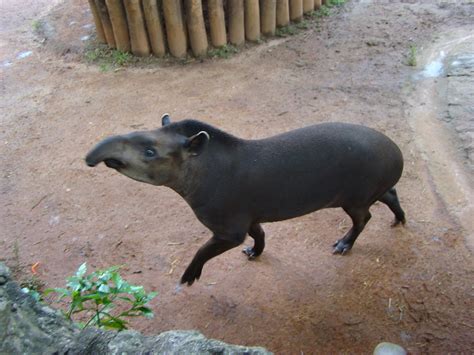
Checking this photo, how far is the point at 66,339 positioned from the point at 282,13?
7.01 metres

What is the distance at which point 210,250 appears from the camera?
3.75 m

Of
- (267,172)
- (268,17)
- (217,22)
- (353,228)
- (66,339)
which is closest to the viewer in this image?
(66,339)

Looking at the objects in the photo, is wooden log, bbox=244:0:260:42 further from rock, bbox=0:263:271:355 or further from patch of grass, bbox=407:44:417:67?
rock, bbox=0:263:271:355

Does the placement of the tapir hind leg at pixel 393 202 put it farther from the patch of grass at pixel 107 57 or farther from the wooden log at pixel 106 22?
the wooden log at pixel 106 22

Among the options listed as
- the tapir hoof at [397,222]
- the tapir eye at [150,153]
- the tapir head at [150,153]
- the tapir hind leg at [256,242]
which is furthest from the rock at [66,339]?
the tapir hoof at [397,222]

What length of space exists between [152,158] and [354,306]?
6.66 feet

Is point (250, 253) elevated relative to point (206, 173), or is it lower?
lower

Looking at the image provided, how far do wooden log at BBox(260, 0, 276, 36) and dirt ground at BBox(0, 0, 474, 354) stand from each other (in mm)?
251

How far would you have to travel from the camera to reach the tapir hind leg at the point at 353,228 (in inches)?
157

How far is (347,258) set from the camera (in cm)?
424

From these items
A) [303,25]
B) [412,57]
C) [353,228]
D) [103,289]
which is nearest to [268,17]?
[303,25]

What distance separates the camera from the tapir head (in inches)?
115

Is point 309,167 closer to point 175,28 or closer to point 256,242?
point 256,242

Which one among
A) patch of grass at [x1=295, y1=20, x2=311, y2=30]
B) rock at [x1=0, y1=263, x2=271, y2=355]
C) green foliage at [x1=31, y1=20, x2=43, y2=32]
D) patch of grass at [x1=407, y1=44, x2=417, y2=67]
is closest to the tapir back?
rock at [x1=0, y1=263, x2=271, y2=355]
